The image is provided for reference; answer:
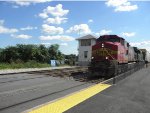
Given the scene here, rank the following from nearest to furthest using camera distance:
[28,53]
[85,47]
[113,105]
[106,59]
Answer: [113,105]
[106,59]
[28,53]
[85,47]

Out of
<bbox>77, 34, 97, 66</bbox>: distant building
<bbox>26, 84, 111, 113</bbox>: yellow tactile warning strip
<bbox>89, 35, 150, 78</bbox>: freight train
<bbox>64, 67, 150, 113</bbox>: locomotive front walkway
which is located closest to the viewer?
<bbox>26, 84, 111, 113</bbox>: yellow tactile warning strip

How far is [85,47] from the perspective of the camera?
2344 inches

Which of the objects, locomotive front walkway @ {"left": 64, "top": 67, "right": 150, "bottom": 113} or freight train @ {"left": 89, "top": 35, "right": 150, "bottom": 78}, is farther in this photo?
freight train @ {"left": 89, "top": 35, "right": 150, "bottom": 78}

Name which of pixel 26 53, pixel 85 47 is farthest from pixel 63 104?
pixel 85 47

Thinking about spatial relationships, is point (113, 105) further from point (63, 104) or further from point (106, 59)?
point (106, 59)

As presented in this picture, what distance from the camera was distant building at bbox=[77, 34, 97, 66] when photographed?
189 ft

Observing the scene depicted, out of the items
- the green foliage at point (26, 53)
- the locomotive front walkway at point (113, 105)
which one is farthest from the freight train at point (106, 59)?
the green foliage at point (26, 53)

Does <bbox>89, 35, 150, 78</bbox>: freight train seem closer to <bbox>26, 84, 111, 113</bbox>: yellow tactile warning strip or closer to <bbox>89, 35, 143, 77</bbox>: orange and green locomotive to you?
<bbox>89, 35, 143, 77</bbox>: orange and green locomotive

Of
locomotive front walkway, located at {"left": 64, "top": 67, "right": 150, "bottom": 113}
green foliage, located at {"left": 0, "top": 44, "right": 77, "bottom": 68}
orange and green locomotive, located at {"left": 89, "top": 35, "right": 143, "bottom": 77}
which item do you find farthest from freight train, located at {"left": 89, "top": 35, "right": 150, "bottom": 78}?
green foliage, located at {"left": 0, "top": 44, "right": 77, "bottom": 68}

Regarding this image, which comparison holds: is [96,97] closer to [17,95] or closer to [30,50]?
[17,95]

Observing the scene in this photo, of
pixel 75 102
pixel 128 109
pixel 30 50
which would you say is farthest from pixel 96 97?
pixel 30 50

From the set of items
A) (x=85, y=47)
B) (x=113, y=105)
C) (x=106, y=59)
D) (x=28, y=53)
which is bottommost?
(x=113, y=105)

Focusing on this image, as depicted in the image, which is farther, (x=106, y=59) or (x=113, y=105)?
(x=106, y=59)

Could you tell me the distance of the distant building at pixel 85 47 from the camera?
57744 millimetres
